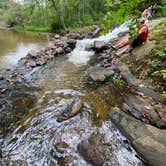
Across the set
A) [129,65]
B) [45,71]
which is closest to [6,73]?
[45,71]

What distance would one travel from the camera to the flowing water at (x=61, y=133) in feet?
11.6

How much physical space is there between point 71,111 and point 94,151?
145 cm

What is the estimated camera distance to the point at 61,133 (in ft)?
13.7

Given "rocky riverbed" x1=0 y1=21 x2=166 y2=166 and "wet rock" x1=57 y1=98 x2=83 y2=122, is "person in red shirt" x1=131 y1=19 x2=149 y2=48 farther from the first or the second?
"wet rock" x1=57 y1=98 x2=83 y2=122

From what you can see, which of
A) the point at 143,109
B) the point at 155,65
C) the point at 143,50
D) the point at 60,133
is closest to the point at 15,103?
the point at 60,133

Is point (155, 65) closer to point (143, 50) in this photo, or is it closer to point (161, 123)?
point (143, 50)

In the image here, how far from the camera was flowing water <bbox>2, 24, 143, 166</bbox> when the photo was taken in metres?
3.55

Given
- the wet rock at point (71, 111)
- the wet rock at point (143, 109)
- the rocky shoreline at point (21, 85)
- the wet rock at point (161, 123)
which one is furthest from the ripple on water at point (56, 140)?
the wet rock at point (161, 123)

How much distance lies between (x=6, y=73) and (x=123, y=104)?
A: 5.57 m

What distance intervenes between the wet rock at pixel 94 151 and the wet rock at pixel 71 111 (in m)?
0.97

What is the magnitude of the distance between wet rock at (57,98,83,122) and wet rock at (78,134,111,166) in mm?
969

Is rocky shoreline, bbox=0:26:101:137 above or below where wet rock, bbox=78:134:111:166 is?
below

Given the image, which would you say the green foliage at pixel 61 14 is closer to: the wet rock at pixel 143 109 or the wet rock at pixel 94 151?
the wet rock at pixel 143 109

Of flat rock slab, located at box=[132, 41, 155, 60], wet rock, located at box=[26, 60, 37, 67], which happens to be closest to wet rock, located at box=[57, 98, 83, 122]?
flat rock slab, located at box=[132, 41, 155, 60]
